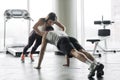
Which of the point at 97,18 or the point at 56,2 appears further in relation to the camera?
the point at 97,18

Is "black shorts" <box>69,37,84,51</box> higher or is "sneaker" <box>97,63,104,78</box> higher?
"black shorts" <box>69,37,84,51</box>

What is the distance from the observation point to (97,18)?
1137 centimetres

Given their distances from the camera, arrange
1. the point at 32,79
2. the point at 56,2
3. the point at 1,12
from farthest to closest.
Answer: the point at 1,12
the point at 56,2
the point at 32,79

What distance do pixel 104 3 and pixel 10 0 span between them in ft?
11.5

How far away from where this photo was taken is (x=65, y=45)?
5055 mm

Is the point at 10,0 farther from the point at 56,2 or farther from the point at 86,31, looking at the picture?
the point at 86,31

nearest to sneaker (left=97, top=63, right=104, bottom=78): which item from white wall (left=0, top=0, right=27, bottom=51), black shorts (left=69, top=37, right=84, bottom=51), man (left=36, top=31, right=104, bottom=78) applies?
man (left=36, top=31, right=104, bottom=78)

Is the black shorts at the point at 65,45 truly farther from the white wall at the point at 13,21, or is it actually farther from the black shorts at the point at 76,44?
the white wall at the point at 13,21

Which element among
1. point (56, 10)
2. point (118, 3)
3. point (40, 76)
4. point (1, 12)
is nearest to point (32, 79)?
point (40, 76)

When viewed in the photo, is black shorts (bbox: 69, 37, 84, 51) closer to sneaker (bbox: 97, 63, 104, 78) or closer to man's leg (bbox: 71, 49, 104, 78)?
man's leg (bbox: 71, 49, 104, 78)

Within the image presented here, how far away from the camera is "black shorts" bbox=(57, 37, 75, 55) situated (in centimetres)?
497

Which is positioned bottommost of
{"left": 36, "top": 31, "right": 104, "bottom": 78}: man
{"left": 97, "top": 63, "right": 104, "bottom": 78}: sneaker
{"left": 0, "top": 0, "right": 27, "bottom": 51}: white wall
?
{"left": 97, "top": 63, "right": 104, "bottom": 78}: sneaker

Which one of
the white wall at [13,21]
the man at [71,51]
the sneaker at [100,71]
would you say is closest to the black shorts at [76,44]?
the man at [71,51]

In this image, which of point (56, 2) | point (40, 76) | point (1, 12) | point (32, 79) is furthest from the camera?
point (1, 12)
